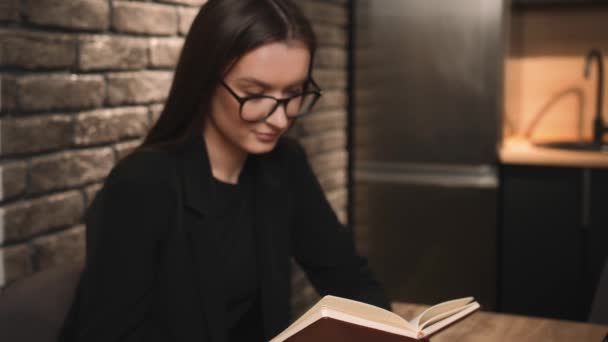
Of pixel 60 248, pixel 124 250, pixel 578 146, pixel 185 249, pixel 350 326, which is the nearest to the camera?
pixel 350 326

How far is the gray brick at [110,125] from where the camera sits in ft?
5.45

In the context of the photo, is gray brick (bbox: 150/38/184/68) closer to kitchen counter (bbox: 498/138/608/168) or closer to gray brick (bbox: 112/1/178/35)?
gray brick (bbox: 112/1/178/35)

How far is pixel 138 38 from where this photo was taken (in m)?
1.84

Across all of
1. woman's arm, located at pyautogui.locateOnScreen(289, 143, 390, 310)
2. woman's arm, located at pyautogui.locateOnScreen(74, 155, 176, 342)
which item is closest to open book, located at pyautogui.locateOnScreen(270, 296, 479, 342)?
woman's arm, located at pyautogui.locateOnScreen(74, 155, 176, 342)

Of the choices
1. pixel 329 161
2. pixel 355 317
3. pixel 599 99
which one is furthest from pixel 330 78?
pixel 355 317

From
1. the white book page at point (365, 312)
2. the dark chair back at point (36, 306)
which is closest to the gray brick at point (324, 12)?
the dark chair back at point (36, 306)

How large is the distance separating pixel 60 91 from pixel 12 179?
0.22 meters

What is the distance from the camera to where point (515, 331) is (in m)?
1.34

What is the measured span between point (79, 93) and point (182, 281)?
0.52m

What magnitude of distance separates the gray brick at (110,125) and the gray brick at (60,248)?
208 millimetres

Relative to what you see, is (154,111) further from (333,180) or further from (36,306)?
(333,180)

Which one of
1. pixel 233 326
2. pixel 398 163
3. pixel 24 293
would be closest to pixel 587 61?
pixel 398 163

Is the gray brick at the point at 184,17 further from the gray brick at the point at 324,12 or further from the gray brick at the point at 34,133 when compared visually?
the gray brick at the point at 324,12

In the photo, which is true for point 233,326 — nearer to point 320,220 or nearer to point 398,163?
point 320,220
